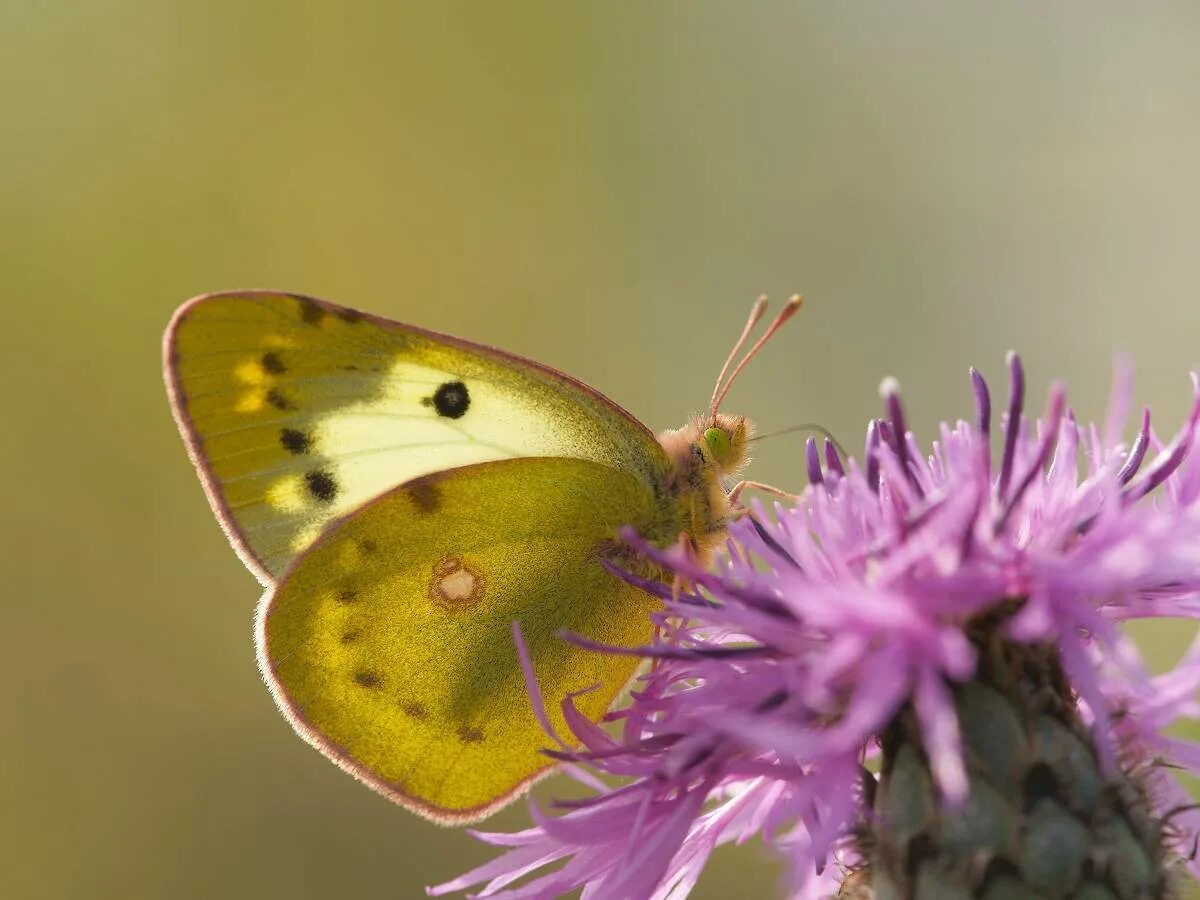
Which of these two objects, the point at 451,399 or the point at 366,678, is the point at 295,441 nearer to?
the point at 451,399

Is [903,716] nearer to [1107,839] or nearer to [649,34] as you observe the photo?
[1107,839]

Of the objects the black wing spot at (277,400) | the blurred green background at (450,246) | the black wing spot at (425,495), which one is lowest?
the black wing spot at (425,495)

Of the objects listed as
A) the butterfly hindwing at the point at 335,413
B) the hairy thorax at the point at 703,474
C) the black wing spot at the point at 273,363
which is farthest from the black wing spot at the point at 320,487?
the hairy thorax at the point at 703,474

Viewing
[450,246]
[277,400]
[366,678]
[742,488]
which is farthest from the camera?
[450,246]

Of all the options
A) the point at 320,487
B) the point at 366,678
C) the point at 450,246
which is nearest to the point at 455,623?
the point at 366,678

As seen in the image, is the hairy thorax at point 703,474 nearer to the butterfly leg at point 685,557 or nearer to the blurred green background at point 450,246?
the butterfly leg at point 685,557

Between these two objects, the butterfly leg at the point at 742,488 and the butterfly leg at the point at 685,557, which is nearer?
the butterfly leg at the point at 685,557

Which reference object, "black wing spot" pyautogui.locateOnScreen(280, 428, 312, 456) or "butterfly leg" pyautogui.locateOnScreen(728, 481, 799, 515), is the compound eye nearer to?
"butterfly leg" pyautogui.locateOnScreen(728, 481, 799, 515)
